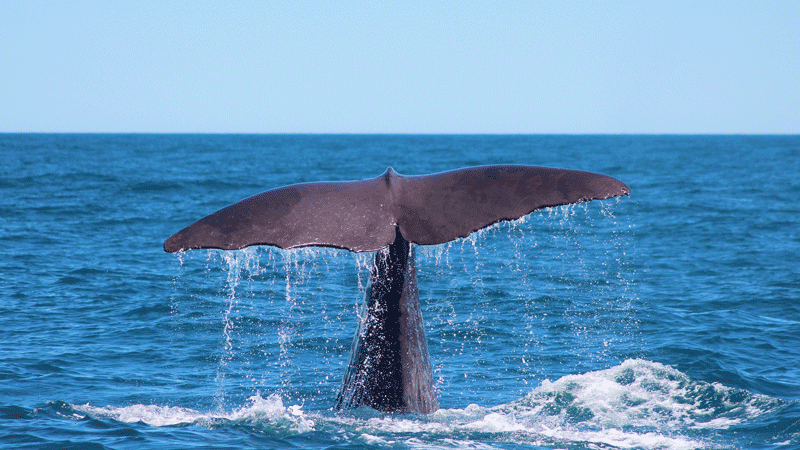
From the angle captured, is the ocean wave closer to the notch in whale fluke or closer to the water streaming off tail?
the water streaming off tail

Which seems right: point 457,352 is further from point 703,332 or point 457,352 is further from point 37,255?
point 37,255

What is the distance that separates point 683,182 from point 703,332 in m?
33.3

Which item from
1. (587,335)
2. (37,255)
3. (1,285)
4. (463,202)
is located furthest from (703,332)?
(37,255)

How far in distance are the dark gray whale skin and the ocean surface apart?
1.24ft

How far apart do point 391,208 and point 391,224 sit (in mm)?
158

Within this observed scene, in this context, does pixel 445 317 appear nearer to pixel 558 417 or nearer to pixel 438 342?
pixel 438 342

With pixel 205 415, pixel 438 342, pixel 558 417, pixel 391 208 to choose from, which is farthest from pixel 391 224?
pixel 438 342

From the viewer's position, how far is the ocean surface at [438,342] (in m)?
7.38

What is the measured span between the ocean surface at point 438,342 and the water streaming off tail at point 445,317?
50 mm

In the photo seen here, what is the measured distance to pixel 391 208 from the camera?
579 cm

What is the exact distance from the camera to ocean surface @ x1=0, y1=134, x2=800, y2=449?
7.38 meters

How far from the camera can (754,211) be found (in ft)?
95.0

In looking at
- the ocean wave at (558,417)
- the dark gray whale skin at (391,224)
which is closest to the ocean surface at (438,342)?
the ocean wave at (558,417)

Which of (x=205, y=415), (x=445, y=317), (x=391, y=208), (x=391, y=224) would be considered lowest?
(x=205, y=415)
